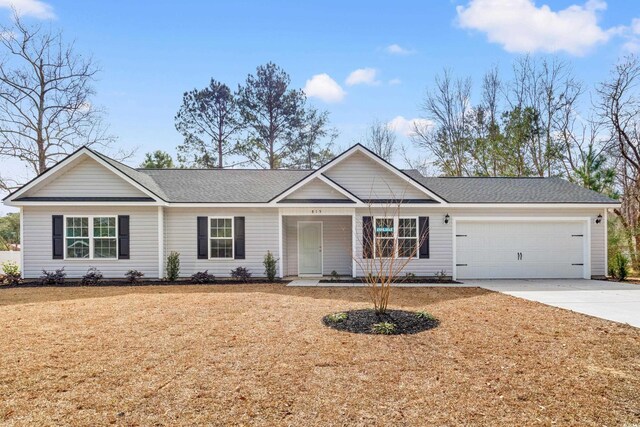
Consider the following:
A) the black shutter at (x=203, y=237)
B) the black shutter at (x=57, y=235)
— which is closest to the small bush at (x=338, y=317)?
the black shutter at (x=203, y=237)

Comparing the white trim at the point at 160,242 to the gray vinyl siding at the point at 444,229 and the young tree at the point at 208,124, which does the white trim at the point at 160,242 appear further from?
the young tree at the point at 208,124

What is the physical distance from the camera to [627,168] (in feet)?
84.8

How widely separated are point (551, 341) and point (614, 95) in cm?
2064

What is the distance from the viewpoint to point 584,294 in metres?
10.8

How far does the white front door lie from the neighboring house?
0.74 metres

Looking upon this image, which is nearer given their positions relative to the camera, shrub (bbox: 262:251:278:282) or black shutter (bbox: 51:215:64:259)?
shrub (bbox: 262:251:278:282)

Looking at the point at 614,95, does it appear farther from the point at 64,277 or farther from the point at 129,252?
the point at 64,277

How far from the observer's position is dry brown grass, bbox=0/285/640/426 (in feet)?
12.4

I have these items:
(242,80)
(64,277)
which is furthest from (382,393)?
(242,80)

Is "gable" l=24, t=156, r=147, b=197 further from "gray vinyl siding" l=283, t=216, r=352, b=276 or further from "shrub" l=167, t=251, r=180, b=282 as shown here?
"gray vinyl siding" l=283, t=216, r=352, b=276

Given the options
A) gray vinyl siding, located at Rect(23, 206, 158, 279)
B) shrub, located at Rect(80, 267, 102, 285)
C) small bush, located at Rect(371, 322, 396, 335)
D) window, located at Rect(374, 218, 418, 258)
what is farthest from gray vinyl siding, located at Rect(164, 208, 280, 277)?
small bush, located at Rect(371, 322, 396, 335)

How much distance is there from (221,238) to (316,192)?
3.84 meters

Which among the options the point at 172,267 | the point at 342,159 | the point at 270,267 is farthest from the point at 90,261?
the point at 342,159

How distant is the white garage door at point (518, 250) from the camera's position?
14.4 meters
